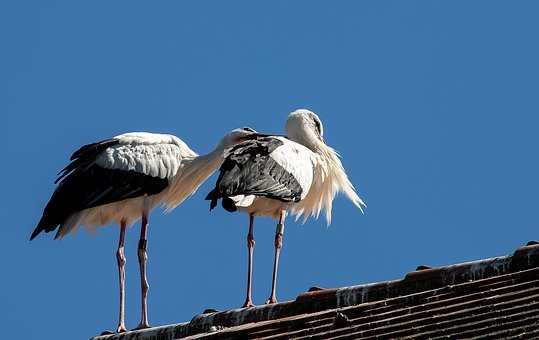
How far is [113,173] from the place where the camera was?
15.0m

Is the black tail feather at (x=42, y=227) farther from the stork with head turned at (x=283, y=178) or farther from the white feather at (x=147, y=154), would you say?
the stork with head turned at (x=283, y=178)

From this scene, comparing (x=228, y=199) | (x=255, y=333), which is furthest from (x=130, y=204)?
(x=255, y=333)

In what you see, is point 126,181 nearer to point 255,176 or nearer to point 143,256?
point 143,256

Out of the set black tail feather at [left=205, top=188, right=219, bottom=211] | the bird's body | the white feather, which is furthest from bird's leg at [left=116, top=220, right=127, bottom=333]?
black tail feather at [left=205, top=188, right=219, bottom=211]

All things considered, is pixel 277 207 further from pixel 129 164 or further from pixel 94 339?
pixel 94 339

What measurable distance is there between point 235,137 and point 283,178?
4.91 feet

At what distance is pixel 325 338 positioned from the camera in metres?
8.25

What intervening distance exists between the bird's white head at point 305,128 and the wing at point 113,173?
114 cm

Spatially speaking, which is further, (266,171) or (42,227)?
(42,227)

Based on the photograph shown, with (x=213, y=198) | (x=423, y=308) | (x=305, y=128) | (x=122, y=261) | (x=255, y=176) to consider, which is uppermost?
(x=305, y=128)

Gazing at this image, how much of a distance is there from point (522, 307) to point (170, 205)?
844 cm

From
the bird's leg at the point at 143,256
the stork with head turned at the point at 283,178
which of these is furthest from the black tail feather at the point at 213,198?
the bird's leg at the point at 143,256

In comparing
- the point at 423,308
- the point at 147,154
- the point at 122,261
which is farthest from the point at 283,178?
the point at 423,308

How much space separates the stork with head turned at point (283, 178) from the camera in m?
13.4
